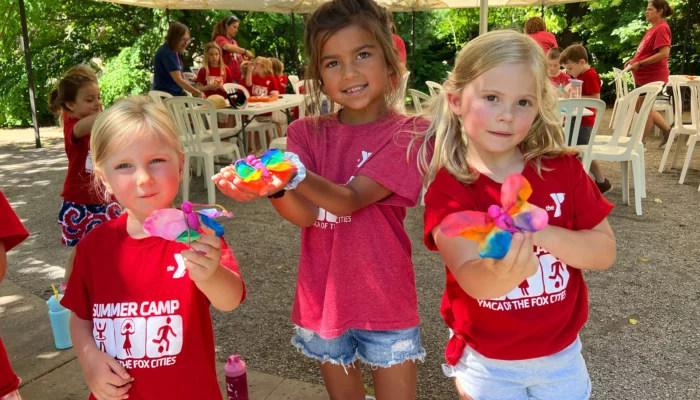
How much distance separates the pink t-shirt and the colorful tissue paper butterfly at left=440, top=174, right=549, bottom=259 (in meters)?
0.61

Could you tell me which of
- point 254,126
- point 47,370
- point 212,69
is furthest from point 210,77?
point 47,370

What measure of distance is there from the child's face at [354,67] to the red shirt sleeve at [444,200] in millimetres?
395

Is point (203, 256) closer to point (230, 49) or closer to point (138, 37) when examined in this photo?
point (230, 49)

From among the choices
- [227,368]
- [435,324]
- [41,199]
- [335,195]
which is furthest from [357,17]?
[41,199]

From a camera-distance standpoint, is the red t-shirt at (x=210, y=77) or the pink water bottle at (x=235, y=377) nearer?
the pink water bottle at (x=235, y=377)

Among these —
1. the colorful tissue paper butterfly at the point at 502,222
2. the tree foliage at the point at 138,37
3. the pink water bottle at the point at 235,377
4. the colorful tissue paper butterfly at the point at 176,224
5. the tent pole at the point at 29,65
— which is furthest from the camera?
the tree foliage at the point at 138,37

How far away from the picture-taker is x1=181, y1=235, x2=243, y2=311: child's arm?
4.29 ft

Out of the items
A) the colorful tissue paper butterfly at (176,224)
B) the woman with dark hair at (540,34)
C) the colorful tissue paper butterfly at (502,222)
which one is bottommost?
the colorful tissue paper butterfly at (176,224)

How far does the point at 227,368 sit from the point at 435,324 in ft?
→ 4.75

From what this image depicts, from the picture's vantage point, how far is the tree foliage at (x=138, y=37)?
13.1 metres

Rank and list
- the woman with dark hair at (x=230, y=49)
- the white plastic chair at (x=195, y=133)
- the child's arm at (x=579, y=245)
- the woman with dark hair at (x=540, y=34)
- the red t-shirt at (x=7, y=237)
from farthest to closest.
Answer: the woman with dark hair at (x=230, y=49) → the woman with dark hair at (x=540, y=34) → the white plastic chair at (x=195, y=133) → the red t-shirt at (x=7, y=237) → the child's arm at (x=579, y=245)

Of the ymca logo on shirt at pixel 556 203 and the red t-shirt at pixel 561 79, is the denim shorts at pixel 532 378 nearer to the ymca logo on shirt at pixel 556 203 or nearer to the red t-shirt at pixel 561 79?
the ymca logo on shirt at pixel 556 203

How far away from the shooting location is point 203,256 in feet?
4.32

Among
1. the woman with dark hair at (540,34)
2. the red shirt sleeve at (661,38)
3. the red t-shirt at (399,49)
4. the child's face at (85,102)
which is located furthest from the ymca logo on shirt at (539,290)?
the red shirt sleeve at (661,38)
